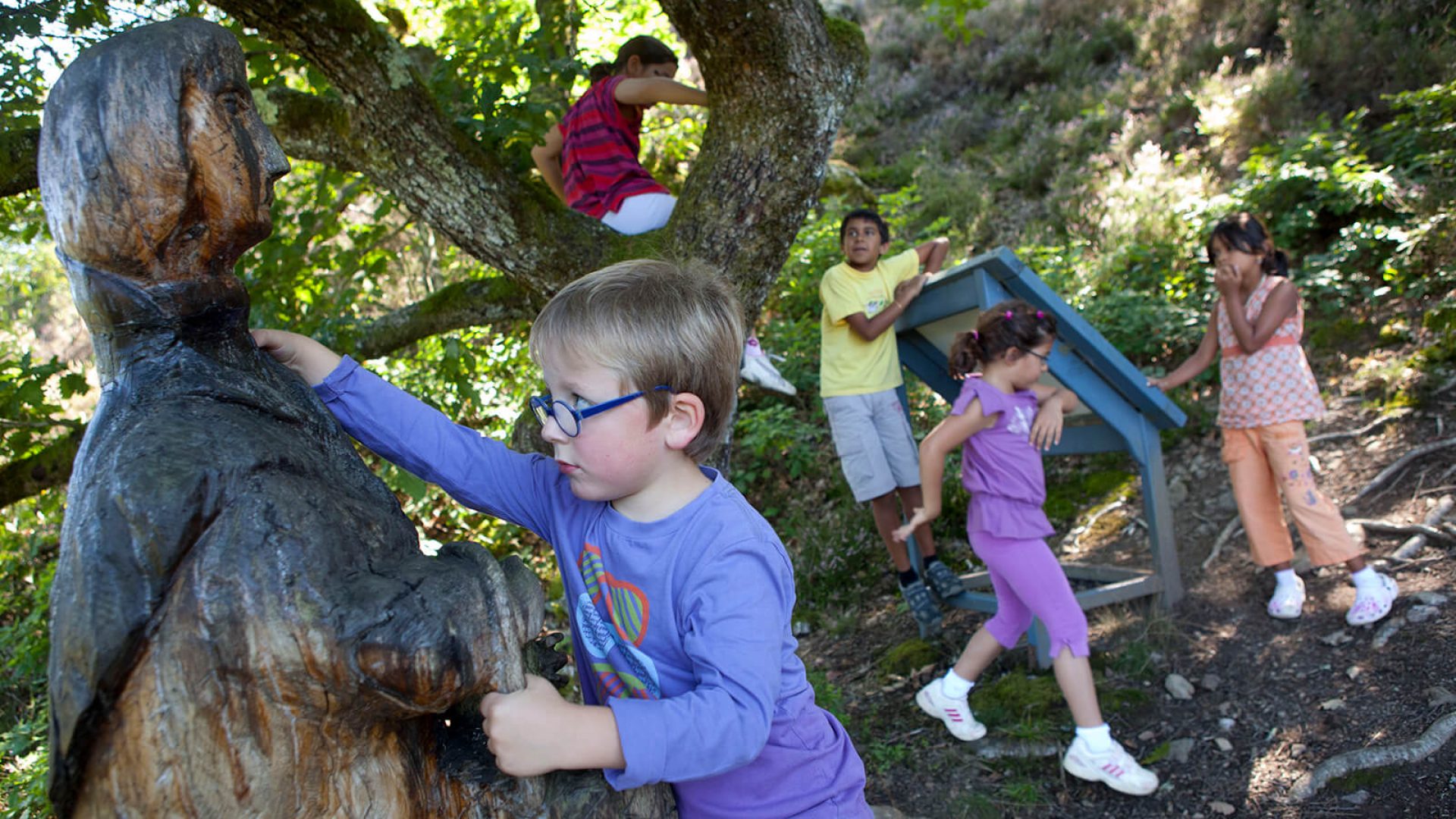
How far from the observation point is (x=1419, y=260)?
6.10m

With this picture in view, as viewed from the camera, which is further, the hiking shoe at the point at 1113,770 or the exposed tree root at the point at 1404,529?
the exposed tree root at the point at 1404,529

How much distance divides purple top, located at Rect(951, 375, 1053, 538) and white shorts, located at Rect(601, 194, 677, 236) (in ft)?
4.47

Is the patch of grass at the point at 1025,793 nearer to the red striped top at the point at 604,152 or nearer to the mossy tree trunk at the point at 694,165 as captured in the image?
the mossy tree trunk at the point at 694,165

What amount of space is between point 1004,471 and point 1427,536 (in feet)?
7.64

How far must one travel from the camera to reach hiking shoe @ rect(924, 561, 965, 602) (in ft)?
15.4

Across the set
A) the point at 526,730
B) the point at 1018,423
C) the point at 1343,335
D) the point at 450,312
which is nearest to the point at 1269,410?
the point at 1018,423

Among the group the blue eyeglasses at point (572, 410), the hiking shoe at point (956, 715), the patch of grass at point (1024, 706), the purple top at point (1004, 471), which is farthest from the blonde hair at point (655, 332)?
the patch of grass at point (1024, 706)

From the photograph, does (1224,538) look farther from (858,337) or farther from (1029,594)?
(858,337)

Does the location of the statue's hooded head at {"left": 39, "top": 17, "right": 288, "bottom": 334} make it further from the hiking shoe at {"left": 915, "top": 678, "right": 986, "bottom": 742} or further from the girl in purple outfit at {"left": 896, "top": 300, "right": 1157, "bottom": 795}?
the hiking shoe at {"left": 915, "top": 678, "right": 986, "bottom": 742}

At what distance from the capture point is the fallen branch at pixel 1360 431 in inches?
213

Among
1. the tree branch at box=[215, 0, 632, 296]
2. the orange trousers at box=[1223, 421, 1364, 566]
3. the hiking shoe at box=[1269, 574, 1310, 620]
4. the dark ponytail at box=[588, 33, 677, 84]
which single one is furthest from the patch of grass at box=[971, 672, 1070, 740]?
the dark ponytail at box=[588, 33, 677, 84]

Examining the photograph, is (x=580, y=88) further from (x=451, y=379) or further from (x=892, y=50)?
(x=892, y=50)

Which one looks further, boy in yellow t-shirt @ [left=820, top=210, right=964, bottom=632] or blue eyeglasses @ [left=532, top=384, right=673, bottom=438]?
boy in yellow t-shirt @ [left=820, top=210, right=964, bottom=632]

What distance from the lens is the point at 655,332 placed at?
1.55 m
